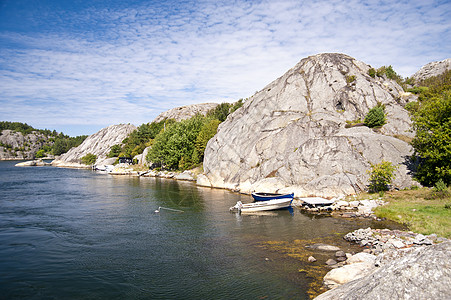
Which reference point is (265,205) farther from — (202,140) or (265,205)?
(202,140)

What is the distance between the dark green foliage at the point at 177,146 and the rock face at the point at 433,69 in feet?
305

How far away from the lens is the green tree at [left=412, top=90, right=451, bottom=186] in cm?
3772

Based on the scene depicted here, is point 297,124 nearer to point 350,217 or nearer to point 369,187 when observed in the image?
point 369,187

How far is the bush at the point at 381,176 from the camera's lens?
140ft

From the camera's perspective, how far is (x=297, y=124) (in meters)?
63.2

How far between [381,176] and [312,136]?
61.1ft

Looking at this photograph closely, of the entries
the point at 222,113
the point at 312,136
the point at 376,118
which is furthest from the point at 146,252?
the point at 222,113

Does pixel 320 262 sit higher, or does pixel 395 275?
pixel 395 275

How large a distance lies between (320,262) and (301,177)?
31.5 meters

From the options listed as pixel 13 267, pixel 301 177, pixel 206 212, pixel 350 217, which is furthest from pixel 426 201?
pixel 13 267

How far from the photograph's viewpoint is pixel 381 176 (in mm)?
43062

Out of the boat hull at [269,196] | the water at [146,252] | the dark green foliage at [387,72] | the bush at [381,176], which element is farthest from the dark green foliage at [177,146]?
the dark green foliage at [387,72]

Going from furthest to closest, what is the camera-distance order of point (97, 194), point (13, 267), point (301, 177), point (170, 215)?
point (97, 194), point (301, 177), point (170, 215), point (13, 267)

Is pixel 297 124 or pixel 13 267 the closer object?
pixel 13 267
